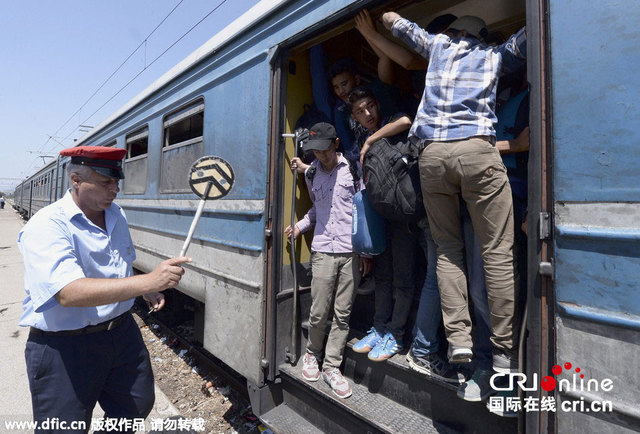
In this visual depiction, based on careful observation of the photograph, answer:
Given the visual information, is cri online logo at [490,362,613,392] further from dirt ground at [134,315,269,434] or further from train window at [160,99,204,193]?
train window at [160,99,204,193]

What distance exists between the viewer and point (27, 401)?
3.22 metres

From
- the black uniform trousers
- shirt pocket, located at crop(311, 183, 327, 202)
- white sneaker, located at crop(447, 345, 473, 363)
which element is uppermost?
shirt pocket, located at crop(311, 183, 327, 202)

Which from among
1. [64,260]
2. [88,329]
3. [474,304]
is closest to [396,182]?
[474,304]

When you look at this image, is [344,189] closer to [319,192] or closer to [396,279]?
[319,192]

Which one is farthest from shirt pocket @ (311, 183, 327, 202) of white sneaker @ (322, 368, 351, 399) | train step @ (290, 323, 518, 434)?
white sneaker @ (322, 368, 351, 399)

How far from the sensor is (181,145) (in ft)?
12.2

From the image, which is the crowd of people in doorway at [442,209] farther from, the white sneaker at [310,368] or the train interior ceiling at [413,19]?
the train interior ceiling at [413,19]

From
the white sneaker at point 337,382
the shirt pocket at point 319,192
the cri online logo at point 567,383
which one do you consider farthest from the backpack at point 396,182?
the white sneaker at point 337,382

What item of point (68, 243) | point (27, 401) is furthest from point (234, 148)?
point (27, 401)

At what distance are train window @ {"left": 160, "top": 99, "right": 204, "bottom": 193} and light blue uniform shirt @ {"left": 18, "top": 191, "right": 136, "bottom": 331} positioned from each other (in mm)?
1526

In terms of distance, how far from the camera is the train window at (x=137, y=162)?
4.71m

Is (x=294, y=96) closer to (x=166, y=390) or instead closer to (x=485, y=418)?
(x=485, y=418)

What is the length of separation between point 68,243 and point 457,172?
188cm

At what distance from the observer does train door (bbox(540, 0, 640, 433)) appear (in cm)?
119
